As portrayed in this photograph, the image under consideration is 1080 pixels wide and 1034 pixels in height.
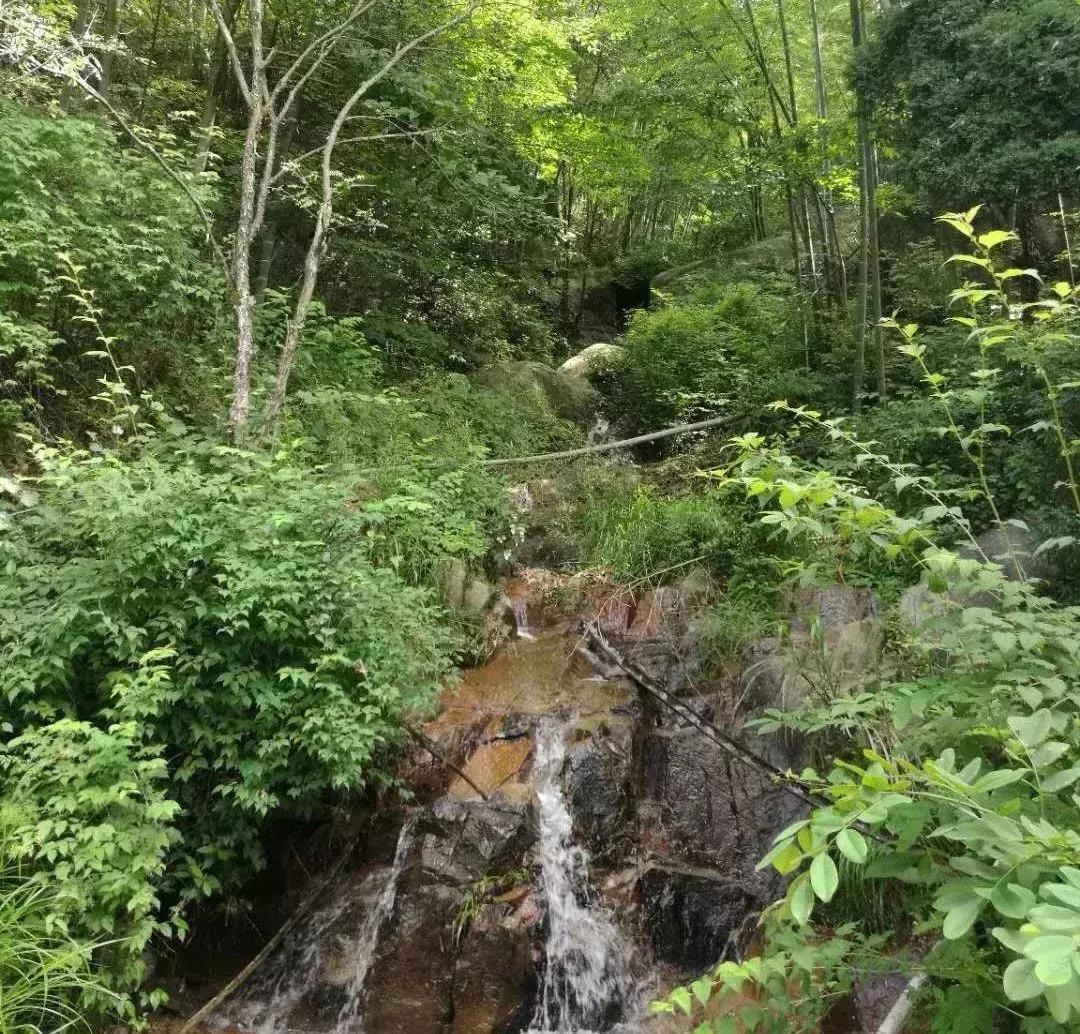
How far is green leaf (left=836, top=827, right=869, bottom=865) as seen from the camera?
1249 millimetres

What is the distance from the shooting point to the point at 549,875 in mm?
4996

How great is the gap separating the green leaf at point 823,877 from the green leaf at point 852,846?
33 millimetres

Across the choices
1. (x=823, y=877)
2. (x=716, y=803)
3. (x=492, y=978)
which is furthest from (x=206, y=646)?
(x=823, y=877)

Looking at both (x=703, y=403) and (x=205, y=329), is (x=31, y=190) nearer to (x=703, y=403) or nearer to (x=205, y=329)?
(x=205, y=329)

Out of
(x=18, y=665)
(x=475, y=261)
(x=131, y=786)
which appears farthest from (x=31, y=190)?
(x=475, y=261)

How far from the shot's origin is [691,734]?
5867 millimetres

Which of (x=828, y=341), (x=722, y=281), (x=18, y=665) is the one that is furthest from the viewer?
(x=722, y=281)

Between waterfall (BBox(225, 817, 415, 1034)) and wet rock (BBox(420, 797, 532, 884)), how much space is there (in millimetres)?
212

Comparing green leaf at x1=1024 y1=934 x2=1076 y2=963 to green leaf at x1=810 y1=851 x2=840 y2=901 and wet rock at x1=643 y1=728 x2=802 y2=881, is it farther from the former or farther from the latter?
wet rock at x1=643 y1=728 x2=802 y2=881

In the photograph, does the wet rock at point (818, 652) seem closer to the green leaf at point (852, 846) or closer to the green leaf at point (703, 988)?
the green leaf at point (703, 988)

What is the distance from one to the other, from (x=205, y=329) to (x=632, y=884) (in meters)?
6.52

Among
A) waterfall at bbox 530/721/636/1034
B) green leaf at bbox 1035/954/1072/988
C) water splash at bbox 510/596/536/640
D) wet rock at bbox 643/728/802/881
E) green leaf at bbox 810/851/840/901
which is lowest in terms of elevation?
waterfall at bbox 530/721/636/1034

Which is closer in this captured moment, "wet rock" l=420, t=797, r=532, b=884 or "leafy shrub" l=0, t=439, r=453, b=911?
"leafy shrub" l=0, t=439, r=453, b=911

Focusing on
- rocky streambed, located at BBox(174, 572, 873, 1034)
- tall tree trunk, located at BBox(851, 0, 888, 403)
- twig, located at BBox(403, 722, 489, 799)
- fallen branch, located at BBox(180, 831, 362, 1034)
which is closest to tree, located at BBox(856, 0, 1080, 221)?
tall tree trunk, located at BBox(851, 0, 888, 403)
